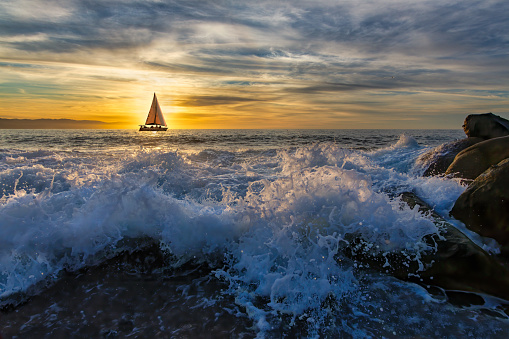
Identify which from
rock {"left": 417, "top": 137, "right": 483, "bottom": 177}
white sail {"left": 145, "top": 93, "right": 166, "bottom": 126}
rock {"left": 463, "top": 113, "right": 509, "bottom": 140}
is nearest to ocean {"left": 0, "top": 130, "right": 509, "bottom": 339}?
rock {"left": 417, "top": 137, "right": 483, "bottom": 177}

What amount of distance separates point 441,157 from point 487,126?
319 cm

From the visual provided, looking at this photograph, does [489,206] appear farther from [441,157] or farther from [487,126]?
[487,126]

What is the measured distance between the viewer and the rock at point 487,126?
32.9 feet

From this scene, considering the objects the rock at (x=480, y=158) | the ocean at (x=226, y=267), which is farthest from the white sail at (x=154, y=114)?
the rock at (x=480, y=158)

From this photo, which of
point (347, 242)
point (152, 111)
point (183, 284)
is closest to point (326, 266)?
point (347, 242)

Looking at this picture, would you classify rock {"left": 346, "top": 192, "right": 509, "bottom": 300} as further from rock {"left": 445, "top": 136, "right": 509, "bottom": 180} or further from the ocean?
rock {"left": 445, "top": 136, "right": 509, "bottom": 180}

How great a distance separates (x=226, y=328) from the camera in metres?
2.76

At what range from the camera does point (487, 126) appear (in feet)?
33.4

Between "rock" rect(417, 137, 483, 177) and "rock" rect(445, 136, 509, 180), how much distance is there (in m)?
1.56

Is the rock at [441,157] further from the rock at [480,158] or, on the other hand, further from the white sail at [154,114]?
the white sail at [154,114]

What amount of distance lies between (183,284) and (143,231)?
4.35ft

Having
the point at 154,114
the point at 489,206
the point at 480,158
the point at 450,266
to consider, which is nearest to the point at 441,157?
the point at 480,158

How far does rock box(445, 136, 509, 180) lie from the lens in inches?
239

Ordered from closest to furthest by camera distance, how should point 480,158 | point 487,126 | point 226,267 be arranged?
point 226,267 < point 480,158 < point 487,126
